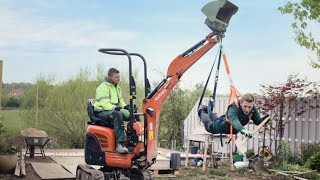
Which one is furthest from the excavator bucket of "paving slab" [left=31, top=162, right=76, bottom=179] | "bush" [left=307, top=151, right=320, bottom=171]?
"bush" [left=307, top=151, right=320, bottom=171]

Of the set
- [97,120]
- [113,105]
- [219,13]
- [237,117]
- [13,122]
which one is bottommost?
[13,122]

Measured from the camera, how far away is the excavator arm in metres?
7.19

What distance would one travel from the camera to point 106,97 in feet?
23.7

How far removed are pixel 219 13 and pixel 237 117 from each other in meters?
1.49

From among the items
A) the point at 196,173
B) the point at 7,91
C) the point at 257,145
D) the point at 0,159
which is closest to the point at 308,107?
the point at 257,145

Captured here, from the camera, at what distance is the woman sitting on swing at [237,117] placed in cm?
630

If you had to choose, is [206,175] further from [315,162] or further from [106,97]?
[106,97]

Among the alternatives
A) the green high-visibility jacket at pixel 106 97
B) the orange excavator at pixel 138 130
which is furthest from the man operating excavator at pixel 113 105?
the orange excavator at pixel 138 130

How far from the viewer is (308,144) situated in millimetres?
12195

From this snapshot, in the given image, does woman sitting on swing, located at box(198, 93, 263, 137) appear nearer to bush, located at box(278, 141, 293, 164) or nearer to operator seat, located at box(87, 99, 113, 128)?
operator seat, located at box(87, 99, 113, 128)

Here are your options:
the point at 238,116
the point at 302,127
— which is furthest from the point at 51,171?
the point at 302,127

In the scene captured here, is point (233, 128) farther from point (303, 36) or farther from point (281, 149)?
point (303, 36)

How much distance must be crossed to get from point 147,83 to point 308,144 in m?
6.35

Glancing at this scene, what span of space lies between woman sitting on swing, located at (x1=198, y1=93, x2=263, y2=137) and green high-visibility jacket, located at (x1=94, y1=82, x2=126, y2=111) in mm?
1352
